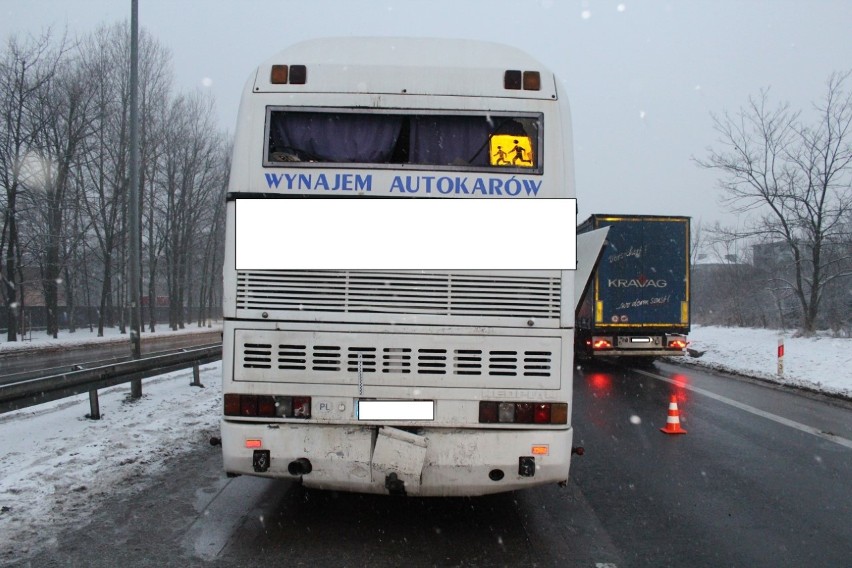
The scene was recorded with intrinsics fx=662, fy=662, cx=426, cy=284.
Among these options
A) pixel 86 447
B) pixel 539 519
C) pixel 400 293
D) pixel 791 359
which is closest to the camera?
pixel 400 293

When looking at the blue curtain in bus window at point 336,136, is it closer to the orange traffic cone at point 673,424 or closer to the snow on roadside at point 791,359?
the orange traffic cone at point 673,424

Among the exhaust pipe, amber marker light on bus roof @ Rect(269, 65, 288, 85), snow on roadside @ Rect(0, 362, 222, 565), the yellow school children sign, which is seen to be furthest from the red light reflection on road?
amber marker light on bus roof @ Rect(269, 65, 288, 85)

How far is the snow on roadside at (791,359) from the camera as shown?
14570 millimetres

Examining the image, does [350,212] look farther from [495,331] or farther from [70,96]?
[70,96]

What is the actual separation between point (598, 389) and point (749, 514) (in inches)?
324

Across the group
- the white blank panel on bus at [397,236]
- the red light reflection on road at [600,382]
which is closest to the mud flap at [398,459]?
the white blank panel on bus at [397,236]

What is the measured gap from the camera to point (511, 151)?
4.85 m

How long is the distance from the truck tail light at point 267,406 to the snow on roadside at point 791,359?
1178 cm

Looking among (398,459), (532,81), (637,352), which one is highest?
(532,81)

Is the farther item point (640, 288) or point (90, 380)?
point (640, 288)

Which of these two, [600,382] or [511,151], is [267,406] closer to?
[511,151]

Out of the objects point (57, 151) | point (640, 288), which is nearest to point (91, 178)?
point (57, 151)

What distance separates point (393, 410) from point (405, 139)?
1.95 m

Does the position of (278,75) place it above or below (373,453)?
above
